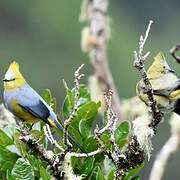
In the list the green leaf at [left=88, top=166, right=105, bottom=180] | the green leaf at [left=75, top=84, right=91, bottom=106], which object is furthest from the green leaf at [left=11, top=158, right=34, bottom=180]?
the green leaf at [left=75, top=84, right=91, bottom=106]

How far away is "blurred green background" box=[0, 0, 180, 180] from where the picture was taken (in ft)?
87.4

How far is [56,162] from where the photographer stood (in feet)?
14.7

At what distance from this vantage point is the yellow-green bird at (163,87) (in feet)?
15.2

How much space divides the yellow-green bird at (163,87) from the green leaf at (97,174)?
397 mm

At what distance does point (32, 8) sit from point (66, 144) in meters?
29.8

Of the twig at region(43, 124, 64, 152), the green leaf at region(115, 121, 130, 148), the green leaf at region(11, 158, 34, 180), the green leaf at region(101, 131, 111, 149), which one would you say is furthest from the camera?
the green leaf at region(115, 121, 130, 148)

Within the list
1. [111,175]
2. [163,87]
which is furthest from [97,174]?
[163,87]

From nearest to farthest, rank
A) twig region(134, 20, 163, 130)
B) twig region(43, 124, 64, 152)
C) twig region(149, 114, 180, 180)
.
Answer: twig region(134, 20, 163, 130) → twig region(43, 124, 64, 152) → twig region(149, 114, 180, 180)

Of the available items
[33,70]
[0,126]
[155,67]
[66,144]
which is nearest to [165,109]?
[155,67]

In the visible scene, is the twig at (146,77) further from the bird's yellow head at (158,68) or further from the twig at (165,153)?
the twig at (165,153)

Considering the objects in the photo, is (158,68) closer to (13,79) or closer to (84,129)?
(84,129)

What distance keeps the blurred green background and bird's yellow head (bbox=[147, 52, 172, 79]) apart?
63.9ft

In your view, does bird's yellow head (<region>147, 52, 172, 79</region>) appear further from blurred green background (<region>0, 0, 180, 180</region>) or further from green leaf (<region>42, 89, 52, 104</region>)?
blurred green background (<region>0, 0, 180, 180</region>)

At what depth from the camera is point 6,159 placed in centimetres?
495
